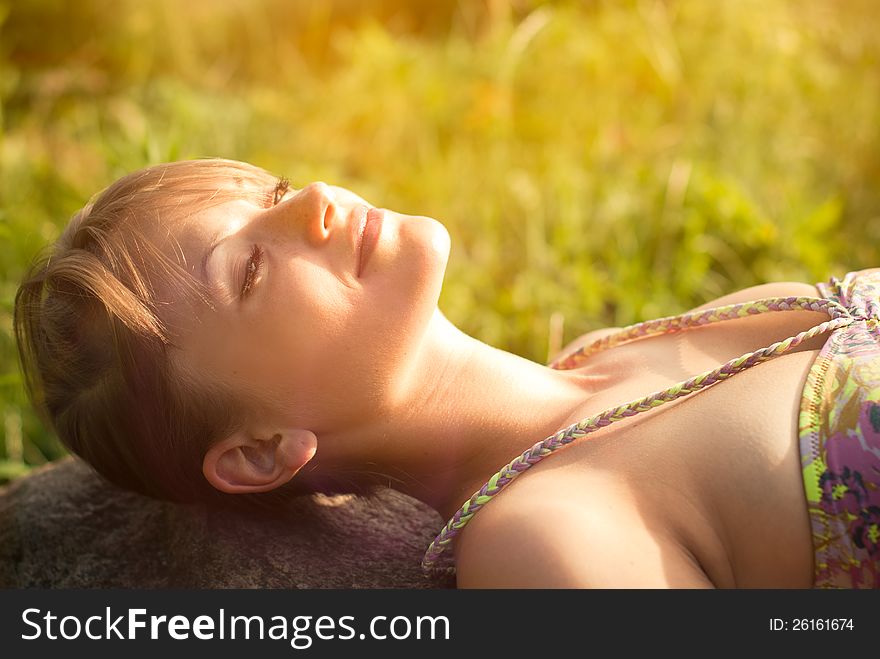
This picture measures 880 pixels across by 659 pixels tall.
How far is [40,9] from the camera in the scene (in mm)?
5766

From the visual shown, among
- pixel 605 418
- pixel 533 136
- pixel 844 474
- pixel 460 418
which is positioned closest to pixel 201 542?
pixel 460 418

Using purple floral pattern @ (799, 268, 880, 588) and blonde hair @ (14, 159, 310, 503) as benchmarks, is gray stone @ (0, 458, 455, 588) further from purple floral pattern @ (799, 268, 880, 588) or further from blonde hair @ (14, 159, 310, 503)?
purple floral pattern @ (799, 268, 880, 588)

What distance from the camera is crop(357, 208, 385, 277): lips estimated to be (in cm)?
178

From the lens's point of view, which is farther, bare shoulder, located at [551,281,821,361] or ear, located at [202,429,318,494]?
bare shoulder, located at [551,281,821,361]

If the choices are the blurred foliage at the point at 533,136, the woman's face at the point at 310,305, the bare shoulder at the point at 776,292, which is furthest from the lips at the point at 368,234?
the blurred foliage at the point at 533,136

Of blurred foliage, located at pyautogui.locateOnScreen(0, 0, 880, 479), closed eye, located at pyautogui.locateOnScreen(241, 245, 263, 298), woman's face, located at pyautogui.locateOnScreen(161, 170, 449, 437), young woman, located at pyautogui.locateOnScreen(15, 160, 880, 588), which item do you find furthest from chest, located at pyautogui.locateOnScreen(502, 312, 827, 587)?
blurred foliage, located at pyautogui.locateOnScreen(0, 0, 880, 479)

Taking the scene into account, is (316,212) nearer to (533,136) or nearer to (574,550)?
(574,550)

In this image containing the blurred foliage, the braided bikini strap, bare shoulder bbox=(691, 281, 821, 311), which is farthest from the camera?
the blurred foliage

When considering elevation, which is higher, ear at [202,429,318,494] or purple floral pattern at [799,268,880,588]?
ear at [202,429,318,494]

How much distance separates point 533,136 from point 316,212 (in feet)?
8.90

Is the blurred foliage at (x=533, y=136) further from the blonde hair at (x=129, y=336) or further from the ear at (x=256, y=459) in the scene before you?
the ear at (x=256, y=459)

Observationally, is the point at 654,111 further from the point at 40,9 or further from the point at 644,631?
the point at 40,9

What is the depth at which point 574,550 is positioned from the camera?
57.3 inches

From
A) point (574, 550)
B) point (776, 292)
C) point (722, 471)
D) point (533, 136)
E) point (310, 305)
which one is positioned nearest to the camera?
point (574, 550)
